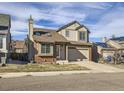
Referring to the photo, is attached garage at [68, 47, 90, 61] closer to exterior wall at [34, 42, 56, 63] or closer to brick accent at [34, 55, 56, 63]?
brick accent at [34, 55, 56, 63]

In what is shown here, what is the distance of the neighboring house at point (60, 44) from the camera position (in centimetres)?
3616

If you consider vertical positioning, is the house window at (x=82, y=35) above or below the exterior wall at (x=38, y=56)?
above

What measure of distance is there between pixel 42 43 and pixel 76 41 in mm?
7561

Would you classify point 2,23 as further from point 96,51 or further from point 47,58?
point 96,51

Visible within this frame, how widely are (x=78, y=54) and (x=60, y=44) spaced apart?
398 cm

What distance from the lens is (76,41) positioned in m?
42.2

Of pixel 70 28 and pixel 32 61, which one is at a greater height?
pixel 70 28

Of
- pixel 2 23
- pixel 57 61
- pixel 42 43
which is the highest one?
pixel 2 23

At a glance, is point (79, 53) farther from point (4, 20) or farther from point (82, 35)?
point (4, 20)

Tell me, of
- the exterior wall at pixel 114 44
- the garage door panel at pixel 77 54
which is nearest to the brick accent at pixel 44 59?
the garage door panel at pixel 77 54

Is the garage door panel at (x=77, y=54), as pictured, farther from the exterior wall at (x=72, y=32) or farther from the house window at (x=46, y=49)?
the house window at (x=46, y=49)

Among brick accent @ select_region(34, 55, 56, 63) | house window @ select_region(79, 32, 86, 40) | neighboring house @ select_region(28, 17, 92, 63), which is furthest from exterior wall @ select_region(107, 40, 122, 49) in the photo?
brick accent @ select_region(34, 55, 56, 63)

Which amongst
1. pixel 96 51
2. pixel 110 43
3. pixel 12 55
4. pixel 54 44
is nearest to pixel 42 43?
pixel 54 44

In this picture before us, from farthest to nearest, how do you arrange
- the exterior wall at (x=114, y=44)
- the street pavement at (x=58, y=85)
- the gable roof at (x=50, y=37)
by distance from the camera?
the exterior wall at (x=114, y=44), the gable roof at (x=50, y=37), the street pavement at (x=58, y=85)
